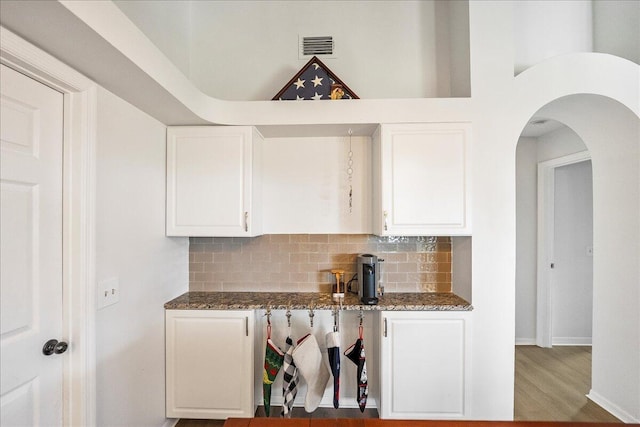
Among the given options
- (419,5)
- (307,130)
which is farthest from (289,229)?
(419,5)

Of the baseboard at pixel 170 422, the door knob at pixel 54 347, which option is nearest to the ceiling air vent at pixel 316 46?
the door knob at pixel 54 347

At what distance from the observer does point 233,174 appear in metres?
2.13

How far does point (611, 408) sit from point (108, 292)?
140 inches

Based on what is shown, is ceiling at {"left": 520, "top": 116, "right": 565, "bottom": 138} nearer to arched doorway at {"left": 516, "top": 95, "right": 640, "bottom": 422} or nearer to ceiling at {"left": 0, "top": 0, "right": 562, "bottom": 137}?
ceiling at {"left": 0, "top": 0, "right": 562, "bottom": 137}

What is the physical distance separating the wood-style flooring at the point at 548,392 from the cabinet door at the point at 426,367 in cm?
43

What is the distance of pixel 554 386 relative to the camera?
2.62 m

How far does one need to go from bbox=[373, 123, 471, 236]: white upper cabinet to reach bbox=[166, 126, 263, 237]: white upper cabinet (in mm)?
972

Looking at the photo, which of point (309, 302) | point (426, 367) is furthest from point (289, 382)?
point (426, 367)

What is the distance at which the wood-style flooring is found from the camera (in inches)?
88.1

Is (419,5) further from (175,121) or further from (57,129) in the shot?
(57,129)

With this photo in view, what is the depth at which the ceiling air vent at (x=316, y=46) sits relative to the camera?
2.48 meters

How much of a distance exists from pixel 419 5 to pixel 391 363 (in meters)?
2.77

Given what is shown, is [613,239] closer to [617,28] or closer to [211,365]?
[617,28]

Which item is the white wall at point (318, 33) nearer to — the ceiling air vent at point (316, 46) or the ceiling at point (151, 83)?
the ceiling air vent at point (316, 46)
